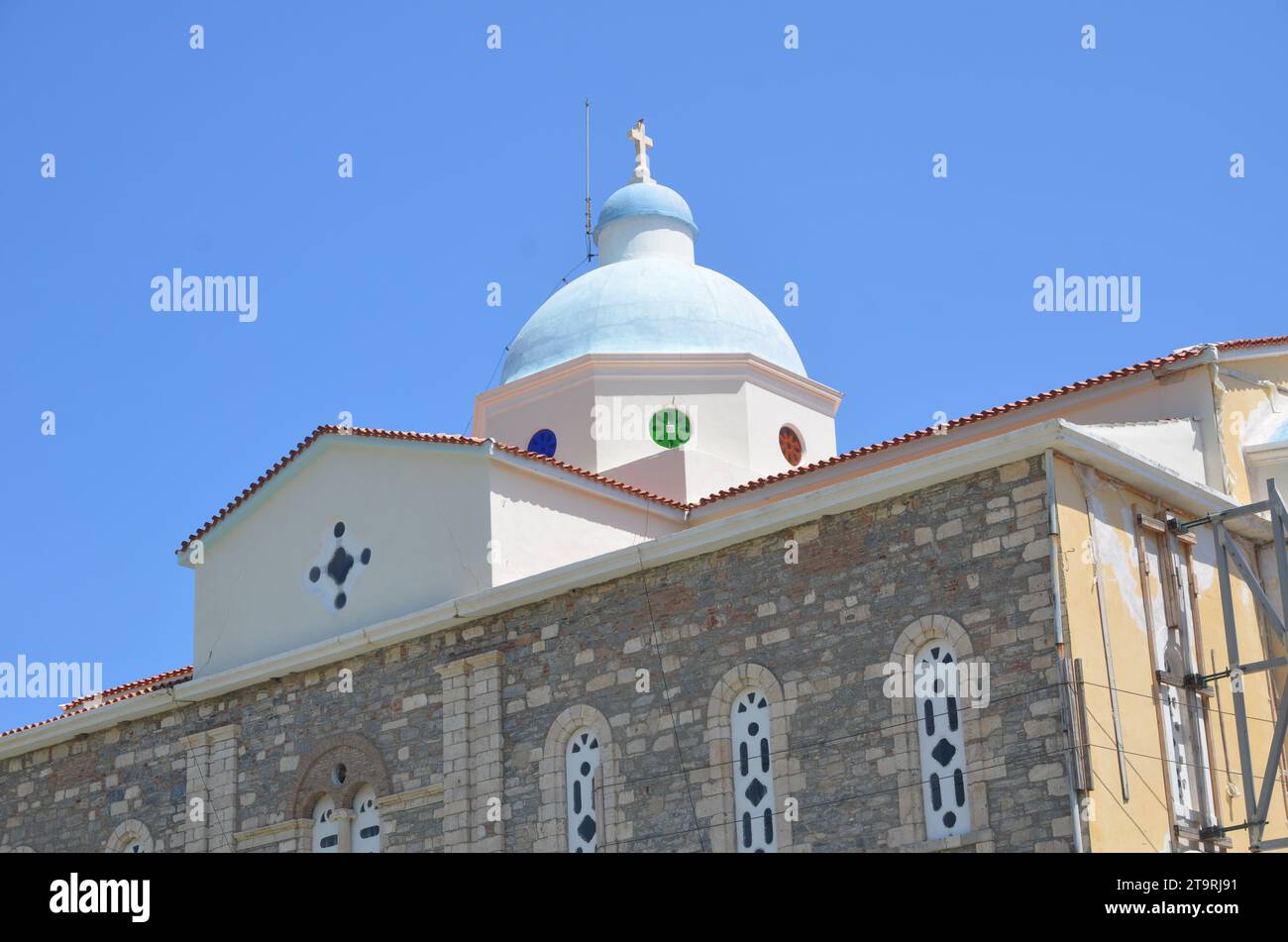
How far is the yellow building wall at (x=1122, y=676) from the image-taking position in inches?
631

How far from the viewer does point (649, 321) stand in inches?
1053

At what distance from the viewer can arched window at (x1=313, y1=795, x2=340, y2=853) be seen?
68.9ft

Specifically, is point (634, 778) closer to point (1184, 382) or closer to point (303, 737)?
point (303, 737)

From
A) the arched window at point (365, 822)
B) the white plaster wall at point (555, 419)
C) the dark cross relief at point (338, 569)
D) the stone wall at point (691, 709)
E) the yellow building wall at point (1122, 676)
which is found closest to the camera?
the yellow building wall at point (1122, 676)

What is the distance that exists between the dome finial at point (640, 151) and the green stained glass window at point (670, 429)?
6.11 metres

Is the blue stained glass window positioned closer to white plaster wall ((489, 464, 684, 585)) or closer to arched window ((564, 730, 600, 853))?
white plaster wall ((489, 464, 684, 585))

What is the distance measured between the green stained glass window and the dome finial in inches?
241

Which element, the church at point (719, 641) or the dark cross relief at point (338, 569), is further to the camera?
the dark cross relief at point (338, 569)

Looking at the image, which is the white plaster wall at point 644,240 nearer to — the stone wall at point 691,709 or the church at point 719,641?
the church at point 719,641

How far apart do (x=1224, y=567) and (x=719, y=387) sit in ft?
31.6

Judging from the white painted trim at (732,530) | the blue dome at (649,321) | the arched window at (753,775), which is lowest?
the arched window at (753,775)

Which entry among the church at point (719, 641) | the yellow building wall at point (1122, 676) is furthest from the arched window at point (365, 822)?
the yellow building wall at point (1122, 676)

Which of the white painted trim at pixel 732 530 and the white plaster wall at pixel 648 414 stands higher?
the white plaster wall at pixel 648 414

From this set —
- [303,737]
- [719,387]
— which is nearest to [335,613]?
[303,737]
